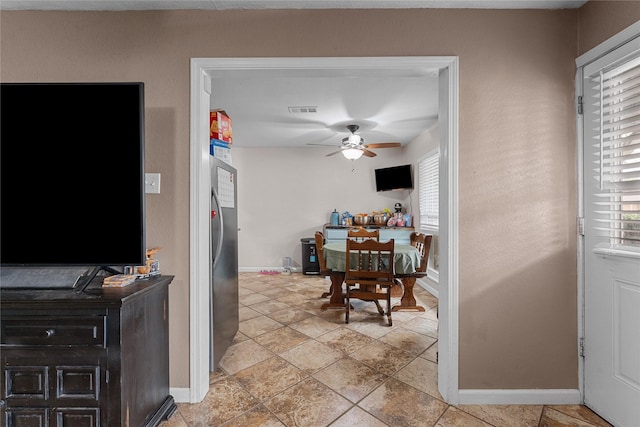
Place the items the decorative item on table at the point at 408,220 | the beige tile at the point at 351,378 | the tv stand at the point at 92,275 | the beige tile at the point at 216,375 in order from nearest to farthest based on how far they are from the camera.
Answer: the tv stand at the point at 92,275
the beige tile at the point at 351,378
the beige tile at the point at 216,375
the decorative item on table at the point at 408,220

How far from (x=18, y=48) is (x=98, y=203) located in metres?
1.22

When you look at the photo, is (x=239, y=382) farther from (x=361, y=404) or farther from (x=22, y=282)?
(x=22, y=282)

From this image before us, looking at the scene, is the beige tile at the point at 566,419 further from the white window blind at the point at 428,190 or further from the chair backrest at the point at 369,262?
the white window blind at the point at 428,190

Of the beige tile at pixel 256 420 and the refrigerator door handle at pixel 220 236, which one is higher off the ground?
the refrigerator door handle at pixel 220 236

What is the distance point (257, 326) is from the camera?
2893 mm

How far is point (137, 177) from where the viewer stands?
1454 mm

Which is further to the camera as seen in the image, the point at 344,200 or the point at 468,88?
the point at 344,200

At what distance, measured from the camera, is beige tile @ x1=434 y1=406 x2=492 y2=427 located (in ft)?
5.03

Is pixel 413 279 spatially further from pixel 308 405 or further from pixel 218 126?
pixel 218 126

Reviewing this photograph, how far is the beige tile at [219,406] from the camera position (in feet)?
5.17

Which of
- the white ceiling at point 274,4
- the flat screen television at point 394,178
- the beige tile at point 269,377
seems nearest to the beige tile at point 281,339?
the beige tile at point 269,377

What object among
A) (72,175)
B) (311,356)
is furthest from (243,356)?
(72,175)

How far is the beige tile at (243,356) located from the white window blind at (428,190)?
3.18 meters

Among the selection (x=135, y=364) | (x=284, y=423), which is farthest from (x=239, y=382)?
(x=135, y=364)
